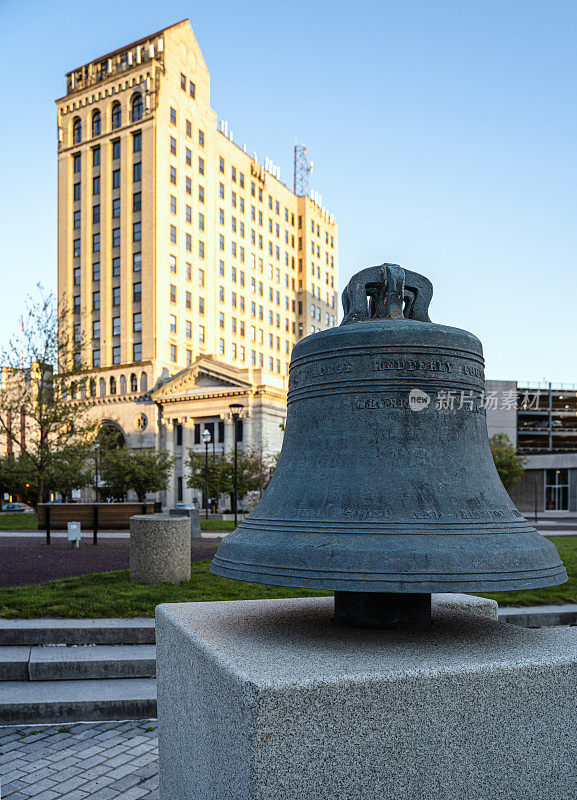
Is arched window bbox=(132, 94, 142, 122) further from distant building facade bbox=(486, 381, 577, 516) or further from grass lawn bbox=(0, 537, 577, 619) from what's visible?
grass lawn bbox=(0, 537, 577, 619)

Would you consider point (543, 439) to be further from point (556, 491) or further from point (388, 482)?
point (388, 482)

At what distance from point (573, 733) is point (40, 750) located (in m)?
4.23

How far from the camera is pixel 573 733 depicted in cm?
317

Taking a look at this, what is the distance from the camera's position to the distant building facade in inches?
2724

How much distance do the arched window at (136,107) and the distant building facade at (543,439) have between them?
45.0 meters

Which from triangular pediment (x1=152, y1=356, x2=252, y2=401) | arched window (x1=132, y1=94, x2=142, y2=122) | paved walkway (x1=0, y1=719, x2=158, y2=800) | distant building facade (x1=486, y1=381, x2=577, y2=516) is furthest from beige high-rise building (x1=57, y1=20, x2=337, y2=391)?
paved walkway (x1=0, y1=719, x2=158, y2=800)

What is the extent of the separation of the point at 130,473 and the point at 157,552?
1557 inches

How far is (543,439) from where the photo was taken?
79.8 metres

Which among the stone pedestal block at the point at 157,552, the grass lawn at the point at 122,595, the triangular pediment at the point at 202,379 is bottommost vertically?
the grass lawn at the point at 122,595

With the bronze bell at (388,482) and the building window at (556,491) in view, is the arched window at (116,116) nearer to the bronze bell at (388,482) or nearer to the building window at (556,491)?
the building window at (556,491)

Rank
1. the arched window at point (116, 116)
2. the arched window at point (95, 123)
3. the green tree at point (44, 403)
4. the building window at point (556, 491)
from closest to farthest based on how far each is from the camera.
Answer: the green tree at point (44, 403)
the building window at point (556, 491)
the arched window at point (116, 116)
the arched window at point (95, 123)

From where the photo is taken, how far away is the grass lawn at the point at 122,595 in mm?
8617

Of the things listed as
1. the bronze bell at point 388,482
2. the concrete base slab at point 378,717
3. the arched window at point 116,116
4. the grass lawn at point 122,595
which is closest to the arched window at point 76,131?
the arched window at point 116,116

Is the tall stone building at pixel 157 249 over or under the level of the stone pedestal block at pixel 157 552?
over
